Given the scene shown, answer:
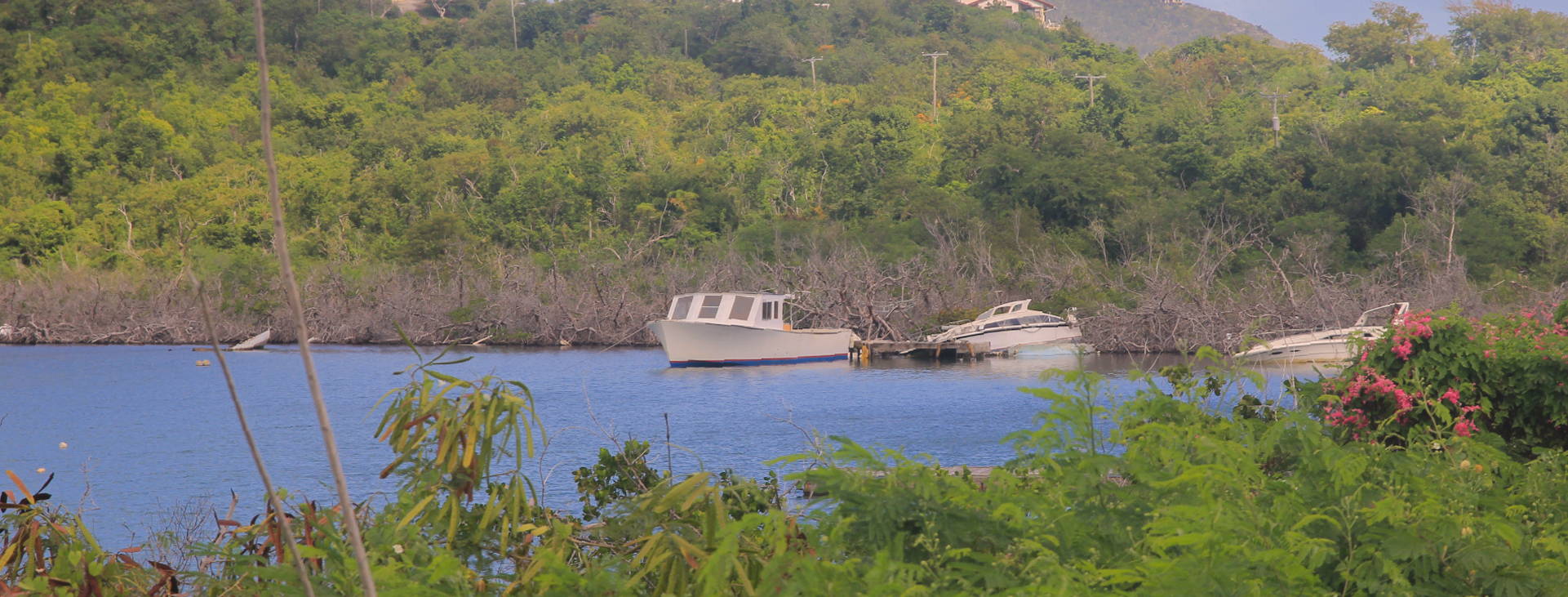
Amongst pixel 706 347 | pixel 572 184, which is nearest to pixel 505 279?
pixel 706 347

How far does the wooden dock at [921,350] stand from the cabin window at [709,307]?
3.98 m

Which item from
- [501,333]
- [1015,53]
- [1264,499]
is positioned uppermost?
[1015,53]

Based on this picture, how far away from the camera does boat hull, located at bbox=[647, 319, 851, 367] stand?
38.2 m

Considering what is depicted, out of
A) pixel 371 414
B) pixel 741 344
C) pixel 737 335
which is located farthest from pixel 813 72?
pixel 371 414

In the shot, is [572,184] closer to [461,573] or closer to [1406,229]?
[1406,229]

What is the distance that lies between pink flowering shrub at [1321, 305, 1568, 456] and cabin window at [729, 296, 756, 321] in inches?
1203

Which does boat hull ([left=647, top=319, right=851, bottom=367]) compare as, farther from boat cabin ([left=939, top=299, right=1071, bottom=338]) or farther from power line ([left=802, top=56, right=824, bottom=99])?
power line ([left=802, top=56, right=824, bottom=99])

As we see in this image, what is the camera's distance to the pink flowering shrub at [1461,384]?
27.8 ft

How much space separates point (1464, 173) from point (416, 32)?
235ft

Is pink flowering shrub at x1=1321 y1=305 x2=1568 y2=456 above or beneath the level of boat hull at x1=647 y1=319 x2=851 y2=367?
above

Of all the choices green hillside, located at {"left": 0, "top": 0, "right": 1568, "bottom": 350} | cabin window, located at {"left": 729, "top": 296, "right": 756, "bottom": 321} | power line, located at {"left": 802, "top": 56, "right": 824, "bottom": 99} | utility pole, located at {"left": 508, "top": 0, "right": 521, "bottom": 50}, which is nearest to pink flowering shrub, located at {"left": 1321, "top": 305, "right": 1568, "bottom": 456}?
green hillside, located at {"left": 0, "top": 0, "right": 1568, "bottom": 350}

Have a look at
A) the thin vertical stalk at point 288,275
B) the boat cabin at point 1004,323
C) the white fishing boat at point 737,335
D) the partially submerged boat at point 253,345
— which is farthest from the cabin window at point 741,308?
the thin vertical stalk at point 288,275

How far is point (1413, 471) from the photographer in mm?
5688

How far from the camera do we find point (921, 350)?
129 feet
